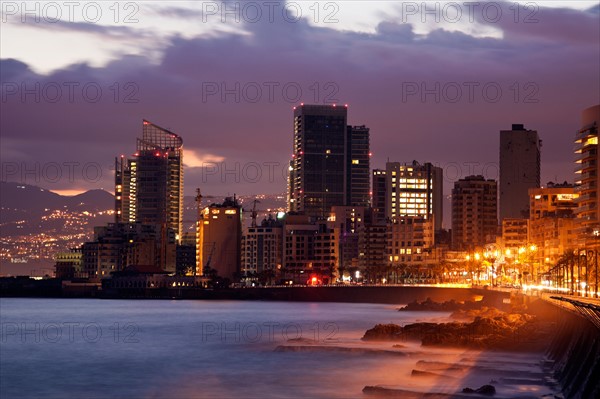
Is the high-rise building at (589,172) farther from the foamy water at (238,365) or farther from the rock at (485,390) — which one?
the rock at (485,390)

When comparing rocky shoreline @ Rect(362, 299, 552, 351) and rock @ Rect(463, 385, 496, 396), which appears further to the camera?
rocky shoreline @ Rect(362, 299, 552, 351)

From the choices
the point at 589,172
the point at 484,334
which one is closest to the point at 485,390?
the point at 484,334

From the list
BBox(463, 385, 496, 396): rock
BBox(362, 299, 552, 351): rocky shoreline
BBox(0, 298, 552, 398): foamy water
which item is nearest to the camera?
BBox(463, 385, 496, 396): rock

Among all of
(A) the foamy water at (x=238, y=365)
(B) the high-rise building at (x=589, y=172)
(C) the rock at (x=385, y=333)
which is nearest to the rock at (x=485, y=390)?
(A) the foamy water at (x=238, y=365)

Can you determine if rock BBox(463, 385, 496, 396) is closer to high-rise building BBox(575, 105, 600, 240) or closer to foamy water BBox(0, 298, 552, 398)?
foamy water BBox(0, 298, 552, 398)

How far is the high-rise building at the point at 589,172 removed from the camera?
534 ft

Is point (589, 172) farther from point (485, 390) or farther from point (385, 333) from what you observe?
point (485, 390)

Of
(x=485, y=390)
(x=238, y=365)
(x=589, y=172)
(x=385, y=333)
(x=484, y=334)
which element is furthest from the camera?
(x=589, y=172)

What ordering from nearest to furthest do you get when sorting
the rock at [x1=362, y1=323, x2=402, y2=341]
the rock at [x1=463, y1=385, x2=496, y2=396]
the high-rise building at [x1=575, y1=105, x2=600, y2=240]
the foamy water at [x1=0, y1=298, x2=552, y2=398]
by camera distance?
1. the rock at [x1=463, y1=385, x2=496, y2=396]
2. the foamy water at [x1=0, y1=298, x2=552, y2=398]
3. the rock at [x1=362, y1=323, x2=402, y2=341]
4. the high-rise building at [x1=575, y1=105, x2=600, y2=240]

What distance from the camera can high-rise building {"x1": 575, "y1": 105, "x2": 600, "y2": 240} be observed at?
163 metres

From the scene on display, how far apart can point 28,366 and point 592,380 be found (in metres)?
58.1

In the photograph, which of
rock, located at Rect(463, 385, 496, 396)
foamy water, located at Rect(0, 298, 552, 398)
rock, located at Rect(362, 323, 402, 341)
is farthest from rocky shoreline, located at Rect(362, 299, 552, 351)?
rock, located at Rect(463, 385, 496, 396)

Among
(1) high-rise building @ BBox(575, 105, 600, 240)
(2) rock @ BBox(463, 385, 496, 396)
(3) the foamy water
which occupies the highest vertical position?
(1) high-rise building @ BBox(575, 105, 600, 240)

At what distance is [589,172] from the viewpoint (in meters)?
165
